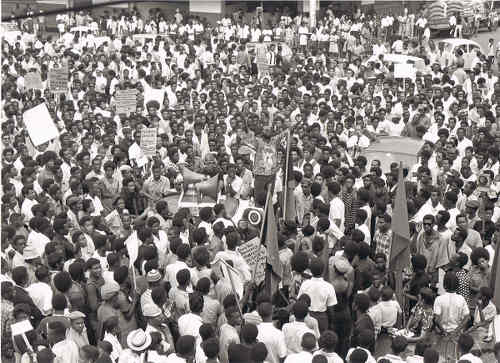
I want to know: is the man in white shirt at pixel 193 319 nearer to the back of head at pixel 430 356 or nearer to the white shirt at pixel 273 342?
the white shirt at pixel 273 342

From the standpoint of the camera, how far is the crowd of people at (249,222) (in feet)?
21.4

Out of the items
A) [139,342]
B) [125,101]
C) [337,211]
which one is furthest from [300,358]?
[125,101]

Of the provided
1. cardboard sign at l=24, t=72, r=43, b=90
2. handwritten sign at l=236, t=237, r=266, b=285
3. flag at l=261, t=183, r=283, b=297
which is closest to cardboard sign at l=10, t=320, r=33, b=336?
handwritten sign at l=236, t=237, r=266, b=285

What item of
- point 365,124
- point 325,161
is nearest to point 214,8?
point 365,124

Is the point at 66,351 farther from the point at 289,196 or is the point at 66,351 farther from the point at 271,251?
the point at 289,196

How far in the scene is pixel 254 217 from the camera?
894 cm

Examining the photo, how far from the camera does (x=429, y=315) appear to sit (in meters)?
7.05

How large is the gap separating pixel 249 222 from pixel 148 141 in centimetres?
310

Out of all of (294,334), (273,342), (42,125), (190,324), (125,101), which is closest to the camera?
(273,342)

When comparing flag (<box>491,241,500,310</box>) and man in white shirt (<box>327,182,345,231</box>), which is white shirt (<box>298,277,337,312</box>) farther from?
man in white shirt (<box>327,182,345,231</box>)

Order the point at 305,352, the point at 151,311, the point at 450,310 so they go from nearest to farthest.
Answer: the point at 305,352
the point at 151,311
the point at 450,310

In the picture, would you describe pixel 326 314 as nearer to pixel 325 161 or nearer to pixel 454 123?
pixel 325 161

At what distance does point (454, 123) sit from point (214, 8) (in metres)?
21.6

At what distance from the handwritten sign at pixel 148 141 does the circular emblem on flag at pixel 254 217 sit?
2.90 metres
